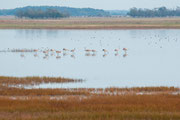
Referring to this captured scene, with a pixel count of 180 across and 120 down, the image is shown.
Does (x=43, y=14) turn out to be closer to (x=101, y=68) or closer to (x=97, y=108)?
(x=101, y=68)

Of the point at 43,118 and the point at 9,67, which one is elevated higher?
the point at 43,118

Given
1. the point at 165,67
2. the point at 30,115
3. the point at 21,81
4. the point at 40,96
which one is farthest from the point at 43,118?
the point at 165,67

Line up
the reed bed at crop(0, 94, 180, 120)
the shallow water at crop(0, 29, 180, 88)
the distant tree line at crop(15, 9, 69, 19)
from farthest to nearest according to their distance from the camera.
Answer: the distant tree line at crop(15, 9, 69, 19)
the shallow water at crop(0, 29, 180, 88)
the reed bed at crop(0, 94, 180, 120)

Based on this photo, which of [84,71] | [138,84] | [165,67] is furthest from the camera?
[165,67]

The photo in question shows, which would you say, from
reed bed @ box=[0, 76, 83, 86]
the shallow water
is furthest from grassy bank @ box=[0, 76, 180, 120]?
the shallow water

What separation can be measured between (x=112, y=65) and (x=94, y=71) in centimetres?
392

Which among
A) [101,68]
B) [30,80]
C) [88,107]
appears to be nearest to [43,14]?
[101,68]

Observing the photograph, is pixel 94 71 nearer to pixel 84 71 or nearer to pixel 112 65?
pixel 84 71

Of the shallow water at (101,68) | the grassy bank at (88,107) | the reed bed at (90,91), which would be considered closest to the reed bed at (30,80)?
the shallow water at (101,68)

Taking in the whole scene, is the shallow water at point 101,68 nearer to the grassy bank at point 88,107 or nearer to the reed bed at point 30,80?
the reed bed at point 30,80

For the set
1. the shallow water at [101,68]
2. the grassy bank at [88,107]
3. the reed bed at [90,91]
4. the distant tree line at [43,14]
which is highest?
the grassy bank at [88,107]

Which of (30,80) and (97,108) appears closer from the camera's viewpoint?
(97,108)

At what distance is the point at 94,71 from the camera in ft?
91.0

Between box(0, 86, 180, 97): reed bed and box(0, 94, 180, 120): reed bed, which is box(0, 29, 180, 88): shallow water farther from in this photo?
box(0, 94, 180, 120): reed bed
